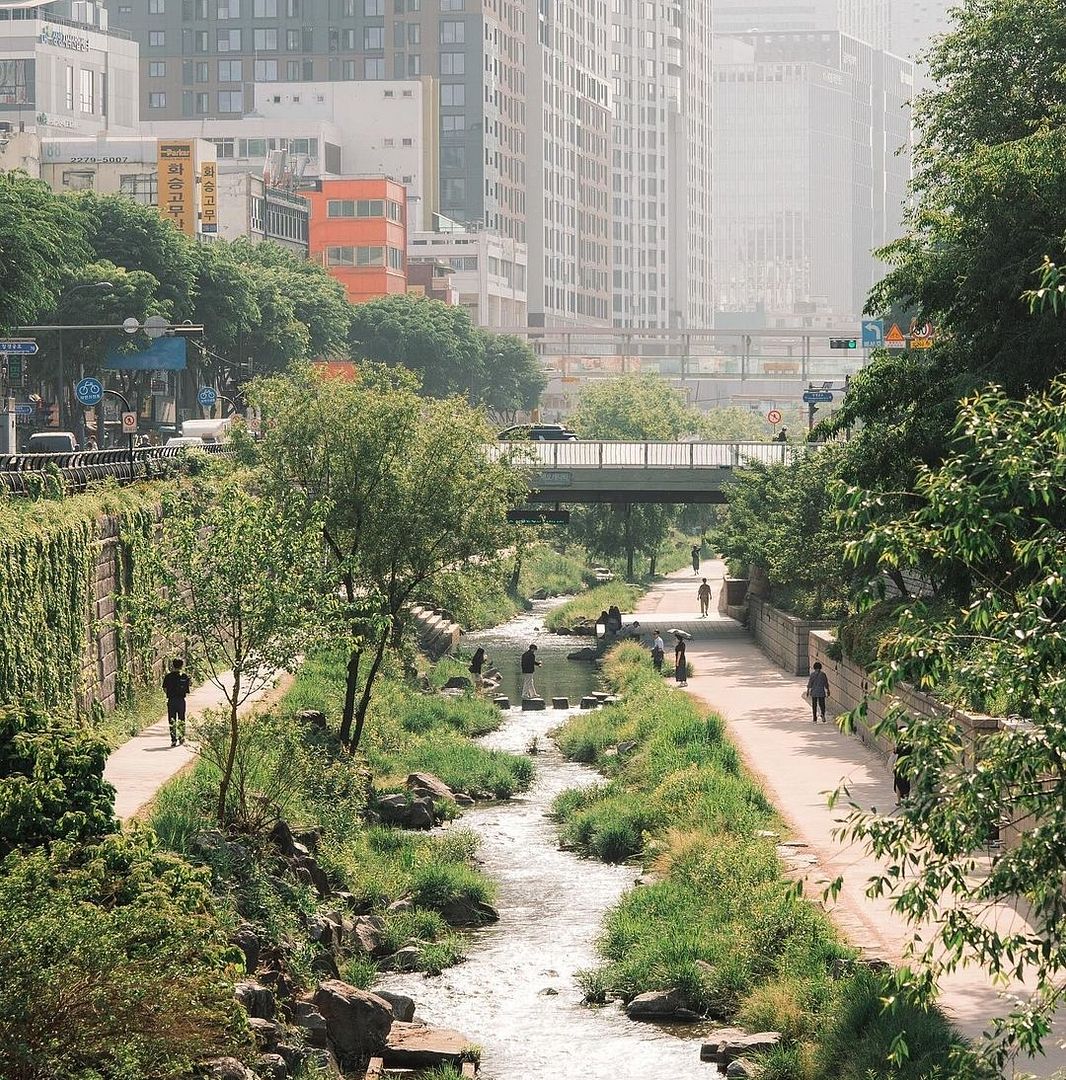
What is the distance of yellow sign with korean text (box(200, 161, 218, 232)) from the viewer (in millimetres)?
129375

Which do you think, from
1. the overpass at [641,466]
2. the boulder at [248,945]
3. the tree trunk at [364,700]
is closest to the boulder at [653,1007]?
the boulder at [248,945]

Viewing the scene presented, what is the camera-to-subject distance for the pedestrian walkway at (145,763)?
31797 mm

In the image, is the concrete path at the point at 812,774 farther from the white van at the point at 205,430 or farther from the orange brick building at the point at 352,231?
the orange brick building at the point at 352,231

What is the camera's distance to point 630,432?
417 ft

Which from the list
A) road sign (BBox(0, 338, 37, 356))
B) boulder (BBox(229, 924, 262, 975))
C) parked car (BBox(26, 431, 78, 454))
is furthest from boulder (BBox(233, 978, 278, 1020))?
parked car (BBox(26, 431, 78, 454))

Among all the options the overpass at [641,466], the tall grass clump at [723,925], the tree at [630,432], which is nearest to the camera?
the tall grass clump at [723,925]

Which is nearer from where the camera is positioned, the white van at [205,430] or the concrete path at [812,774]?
the concrete path at [812,774]

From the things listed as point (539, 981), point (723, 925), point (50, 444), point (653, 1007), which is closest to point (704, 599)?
point (50, 444)

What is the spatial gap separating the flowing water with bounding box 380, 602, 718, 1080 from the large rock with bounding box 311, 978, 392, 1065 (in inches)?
52.7

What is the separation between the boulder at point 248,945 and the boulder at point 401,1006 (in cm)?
203

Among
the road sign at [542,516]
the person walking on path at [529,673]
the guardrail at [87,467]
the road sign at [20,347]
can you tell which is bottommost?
the person walking on path at [529,673]

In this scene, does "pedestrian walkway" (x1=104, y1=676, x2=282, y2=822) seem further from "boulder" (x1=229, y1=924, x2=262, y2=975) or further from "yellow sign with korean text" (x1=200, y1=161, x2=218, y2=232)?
"yellow sign with korean text" (x1=200, y1=161, x2=218, y2=232)

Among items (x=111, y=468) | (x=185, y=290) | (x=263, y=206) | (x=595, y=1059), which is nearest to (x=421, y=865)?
(x=595, y=1059)

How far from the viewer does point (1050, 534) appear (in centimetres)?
1391
